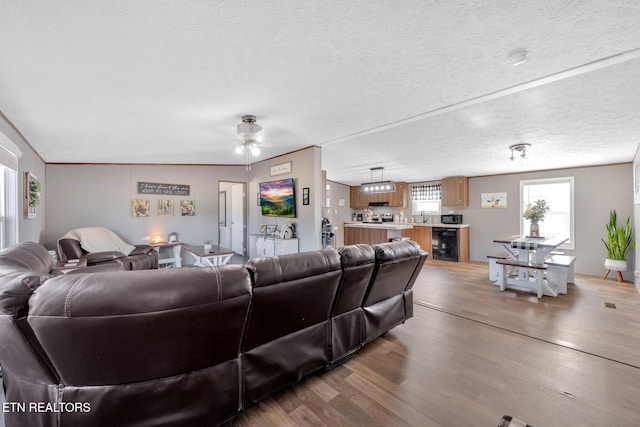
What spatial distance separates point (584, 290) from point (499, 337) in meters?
2.89

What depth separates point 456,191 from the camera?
6.75 metres

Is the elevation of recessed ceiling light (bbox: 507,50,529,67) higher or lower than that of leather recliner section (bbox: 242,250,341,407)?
higher

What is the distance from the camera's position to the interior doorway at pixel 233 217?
6137 millimetres

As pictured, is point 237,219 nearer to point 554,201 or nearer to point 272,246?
point 272,246

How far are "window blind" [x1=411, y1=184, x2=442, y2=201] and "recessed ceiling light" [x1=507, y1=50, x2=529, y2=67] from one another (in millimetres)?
5622

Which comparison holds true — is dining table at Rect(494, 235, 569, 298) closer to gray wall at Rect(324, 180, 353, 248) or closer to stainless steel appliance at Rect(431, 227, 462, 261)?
stainless steel appliance at Rect(431, 227, 462, 261)

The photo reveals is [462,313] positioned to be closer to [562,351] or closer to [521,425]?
[562,351]

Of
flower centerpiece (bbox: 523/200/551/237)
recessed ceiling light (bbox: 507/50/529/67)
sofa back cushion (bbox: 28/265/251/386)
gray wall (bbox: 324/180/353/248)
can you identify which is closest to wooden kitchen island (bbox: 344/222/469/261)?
gray wall (bbox: 324/180/353/248)

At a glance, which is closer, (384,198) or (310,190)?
(310,190)

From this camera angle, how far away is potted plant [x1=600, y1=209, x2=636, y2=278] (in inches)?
178

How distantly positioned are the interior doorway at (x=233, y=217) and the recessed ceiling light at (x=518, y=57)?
17.3ft

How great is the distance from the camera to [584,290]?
13.6 ft

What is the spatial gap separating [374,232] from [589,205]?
4499 mm

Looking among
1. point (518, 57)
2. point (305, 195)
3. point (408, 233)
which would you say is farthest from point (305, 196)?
point (408, 233)
